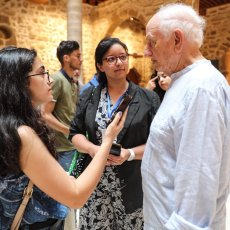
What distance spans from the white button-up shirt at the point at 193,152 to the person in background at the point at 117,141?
1.76 ft

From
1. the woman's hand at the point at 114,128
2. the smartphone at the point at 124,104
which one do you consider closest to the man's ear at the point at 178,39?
the woman's hand at the point at 114,128

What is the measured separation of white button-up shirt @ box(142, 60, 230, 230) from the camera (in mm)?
979

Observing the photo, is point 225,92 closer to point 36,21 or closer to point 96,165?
point 96,165

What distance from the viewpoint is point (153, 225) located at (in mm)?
1188

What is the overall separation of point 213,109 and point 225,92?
0.33ft

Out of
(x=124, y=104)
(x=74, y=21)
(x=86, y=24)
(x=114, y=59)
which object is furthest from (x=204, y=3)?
(x=124, y=104)

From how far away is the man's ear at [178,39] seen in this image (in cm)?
111

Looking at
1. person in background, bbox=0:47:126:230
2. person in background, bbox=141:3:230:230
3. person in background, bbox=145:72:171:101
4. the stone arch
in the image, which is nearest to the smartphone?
person in background, bbox=0:47:126:230

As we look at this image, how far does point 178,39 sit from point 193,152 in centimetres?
41

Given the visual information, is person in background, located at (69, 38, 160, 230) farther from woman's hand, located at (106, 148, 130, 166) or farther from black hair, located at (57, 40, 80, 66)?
black hair, located at (57, 40, 80, 66)

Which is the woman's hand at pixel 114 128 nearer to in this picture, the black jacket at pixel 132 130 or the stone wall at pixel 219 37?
the black jacket at pixel 132 130

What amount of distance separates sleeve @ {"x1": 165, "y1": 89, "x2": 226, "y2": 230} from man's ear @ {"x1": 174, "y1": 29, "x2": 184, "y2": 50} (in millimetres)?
216

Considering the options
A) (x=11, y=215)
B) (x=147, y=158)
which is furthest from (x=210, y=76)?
(x=11, y=215)

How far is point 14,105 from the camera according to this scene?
1188 millimetres
